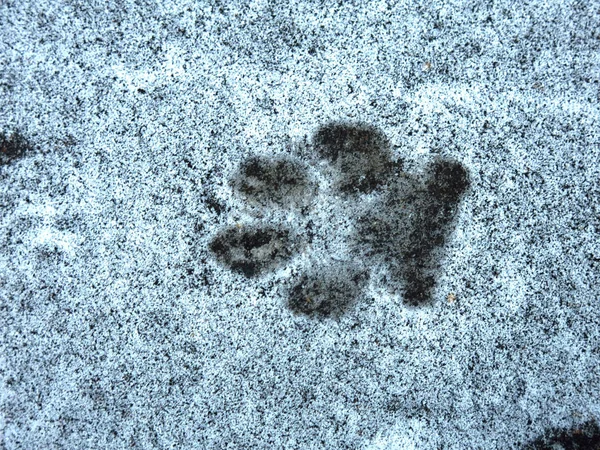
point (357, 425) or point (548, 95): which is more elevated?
point (548, 95)

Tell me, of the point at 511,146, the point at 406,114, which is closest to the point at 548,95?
the point at 511,146

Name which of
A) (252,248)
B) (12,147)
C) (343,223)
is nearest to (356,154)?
(343,223)

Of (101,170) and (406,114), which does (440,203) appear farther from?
(101,170)

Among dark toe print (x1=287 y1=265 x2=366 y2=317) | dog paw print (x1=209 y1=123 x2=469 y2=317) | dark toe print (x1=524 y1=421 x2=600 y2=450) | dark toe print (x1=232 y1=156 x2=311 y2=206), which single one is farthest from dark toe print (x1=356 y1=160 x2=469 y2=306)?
dark toe print (x1=524 y1=421 x2=600 y2=450)

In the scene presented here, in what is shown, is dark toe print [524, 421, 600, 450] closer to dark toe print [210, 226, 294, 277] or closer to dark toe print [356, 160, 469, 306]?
dark toe print [356, 160, 469, 306]

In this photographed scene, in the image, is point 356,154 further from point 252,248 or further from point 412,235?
point 252,248
